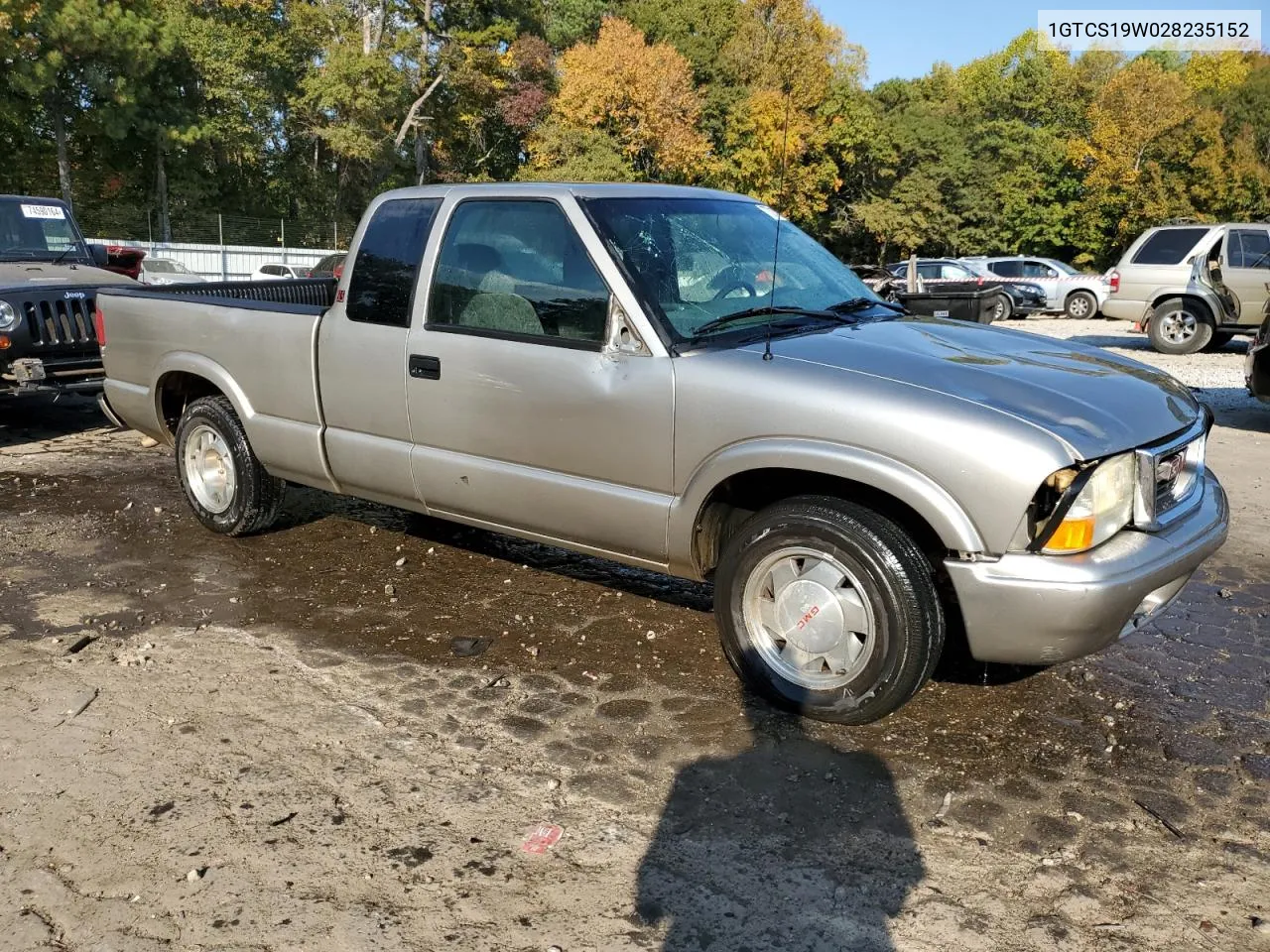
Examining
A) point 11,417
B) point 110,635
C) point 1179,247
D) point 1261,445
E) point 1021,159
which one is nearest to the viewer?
point 110,635

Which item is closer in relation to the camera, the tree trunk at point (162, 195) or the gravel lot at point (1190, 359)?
the gravel lot at point (1190, 359)

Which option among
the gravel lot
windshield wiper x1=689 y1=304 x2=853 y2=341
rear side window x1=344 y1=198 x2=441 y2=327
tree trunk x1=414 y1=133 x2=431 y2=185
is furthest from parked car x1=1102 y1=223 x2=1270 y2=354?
tree trunk x1=414 y1=133 x2=431 y2=185

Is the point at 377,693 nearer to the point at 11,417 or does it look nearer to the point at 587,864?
the point at 587,864

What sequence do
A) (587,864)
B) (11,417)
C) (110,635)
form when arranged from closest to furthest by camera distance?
(587,864) → (110,635) → (11,417)

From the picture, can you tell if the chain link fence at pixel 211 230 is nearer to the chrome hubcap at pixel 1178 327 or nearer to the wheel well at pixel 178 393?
the chrome hubcap at pixel 1178 327

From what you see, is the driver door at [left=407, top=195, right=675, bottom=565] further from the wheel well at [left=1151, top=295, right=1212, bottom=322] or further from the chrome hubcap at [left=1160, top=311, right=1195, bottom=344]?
the chrome hubcap at [left=1160, top=311, right=1195, bottom=344]

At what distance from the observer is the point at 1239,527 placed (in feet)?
21.7

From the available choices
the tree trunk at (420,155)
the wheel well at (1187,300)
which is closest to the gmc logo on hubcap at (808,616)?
the wheel well at (1187,300)

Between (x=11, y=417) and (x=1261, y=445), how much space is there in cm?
1143

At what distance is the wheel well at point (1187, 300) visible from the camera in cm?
1522

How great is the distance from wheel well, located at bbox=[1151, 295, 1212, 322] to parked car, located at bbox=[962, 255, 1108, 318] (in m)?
9.33

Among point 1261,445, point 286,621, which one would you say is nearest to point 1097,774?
point 286,621

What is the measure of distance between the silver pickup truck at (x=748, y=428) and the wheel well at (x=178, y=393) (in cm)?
72

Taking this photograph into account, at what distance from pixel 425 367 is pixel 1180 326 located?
14292mm
